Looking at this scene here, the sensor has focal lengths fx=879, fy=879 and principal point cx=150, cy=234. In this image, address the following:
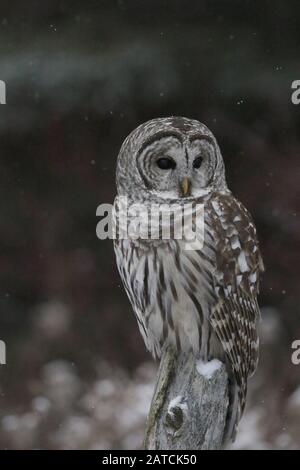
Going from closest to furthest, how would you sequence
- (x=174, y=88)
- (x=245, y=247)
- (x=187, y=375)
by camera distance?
(x=187, y=375)
(x=245, y=247)
(x=174, y=88)

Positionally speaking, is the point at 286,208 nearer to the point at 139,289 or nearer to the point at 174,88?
the point at 174,88

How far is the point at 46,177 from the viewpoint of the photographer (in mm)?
3961

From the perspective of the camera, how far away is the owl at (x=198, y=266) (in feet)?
7.16

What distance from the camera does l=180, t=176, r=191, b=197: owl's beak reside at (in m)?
2.14

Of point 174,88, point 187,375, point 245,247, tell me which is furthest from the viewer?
point 174,88

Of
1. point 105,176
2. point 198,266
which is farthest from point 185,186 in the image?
point 105,176

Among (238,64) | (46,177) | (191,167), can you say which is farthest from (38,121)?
(191,167)

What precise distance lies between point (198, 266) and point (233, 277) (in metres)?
0.10

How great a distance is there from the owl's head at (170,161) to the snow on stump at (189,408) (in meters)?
0.44

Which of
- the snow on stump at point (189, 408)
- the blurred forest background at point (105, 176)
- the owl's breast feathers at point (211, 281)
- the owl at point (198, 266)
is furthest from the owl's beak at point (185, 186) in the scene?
the blurred forest background at point (105, 176)

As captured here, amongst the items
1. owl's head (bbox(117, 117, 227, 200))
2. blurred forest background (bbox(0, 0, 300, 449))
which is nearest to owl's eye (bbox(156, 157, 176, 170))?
owl's head (bbox(117, 117, 227, 200))

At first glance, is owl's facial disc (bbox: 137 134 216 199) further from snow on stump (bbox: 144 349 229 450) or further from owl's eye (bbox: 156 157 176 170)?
snow on stump (bbox: 144 349 229 450)

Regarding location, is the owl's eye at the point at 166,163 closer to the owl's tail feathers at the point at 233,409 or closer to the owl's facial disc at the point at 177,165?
the owl's facial disc at the point at 177,165

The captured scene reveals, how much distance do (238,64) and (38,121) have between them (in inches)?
36.2
